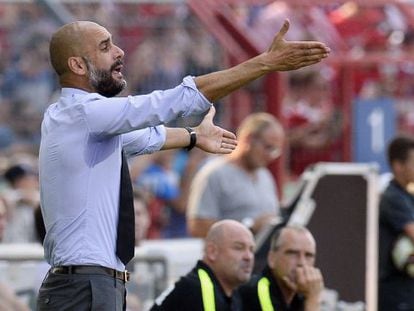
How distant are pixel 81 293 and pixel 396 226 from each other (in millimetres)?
4149

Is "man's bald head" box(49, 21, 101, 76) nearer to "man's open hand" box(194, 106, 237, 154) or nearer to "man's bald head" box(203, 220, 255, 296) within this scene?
"man's open hand" box(194, 106, 237, 154)

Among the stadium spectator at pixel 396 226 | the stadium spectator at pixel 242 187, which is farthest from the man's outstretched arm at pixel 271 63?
the stadium spectator at pixel 242 187

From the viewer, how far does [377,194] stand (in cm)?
916

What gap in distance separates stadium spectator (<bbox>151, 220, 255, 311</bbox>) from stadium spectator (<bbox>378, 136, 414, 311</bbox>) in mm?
1960

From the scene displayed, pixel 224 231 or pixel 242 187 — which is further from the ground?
pixel 242 187

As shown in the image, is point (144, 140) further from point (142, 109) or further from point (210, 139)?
point (142, 109)

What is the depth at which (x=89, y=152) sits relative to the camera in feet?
17.0

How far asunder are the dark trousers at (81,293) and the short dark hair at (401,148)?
4291 millimetres

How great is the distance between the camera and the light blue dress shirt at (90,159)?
5.07 metres

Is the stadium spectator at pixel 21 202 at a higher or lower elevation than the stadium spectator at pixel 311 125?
lower

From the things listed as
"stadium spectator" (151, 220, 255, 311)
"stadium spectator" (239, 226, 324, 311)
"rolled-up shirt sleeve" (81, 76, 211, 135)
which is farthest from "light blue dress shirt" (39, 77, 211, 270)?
"stadium spectator" (239, 226, 324, 311)

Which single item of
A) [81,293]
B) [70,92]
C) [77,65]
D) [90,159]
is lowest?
[81,293]

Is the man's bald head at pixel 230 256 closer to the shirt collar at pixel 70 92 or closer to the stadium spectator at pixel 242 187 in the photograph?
the stadium spectator at pixel 242 187

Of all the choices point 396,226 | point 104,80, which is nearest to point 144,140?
point 104,80
